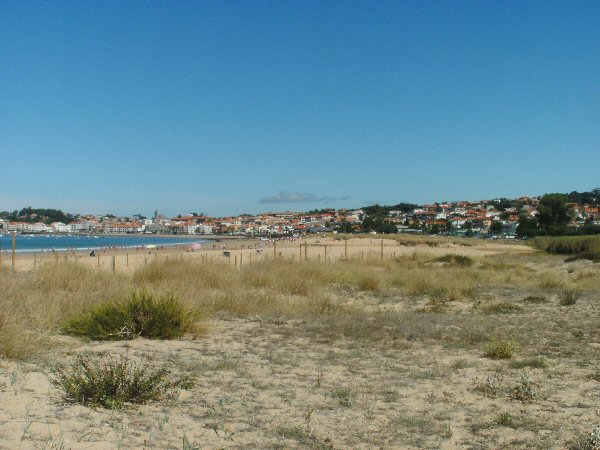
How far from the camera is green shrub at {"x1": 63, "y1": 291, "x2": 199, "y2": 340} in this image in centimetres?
882

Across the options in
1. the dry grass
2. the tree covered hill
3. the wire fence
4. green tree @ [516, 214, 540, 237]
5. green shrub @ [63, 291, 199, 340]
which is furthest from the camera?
the tree covered hill

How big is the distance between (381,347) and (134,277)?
9.36 m

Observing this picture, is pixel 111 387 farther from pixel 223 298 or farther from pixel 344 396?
pixel 223 298

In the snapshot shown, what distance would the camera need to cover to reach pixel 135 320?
910 cm

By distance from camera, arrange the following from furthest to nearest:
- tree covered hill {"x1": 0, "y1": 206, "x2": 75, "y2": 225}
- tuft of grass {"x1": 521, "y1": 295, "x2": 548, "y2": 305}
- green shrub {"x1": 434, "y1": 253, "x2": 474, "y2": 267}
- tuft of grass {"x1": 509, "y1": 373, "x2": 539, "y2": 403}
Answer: tree covered hill {"x1": 0, "y1": 206, "x2": 75, "y2": 225} → green shrub {"x1": 434, "y1": 253, "x2": 474, "y2": 267} → tuft of grass {"x1": 521, "y1": 295, "x2": 548, "y2": 305} → tuft of grass {"x1": 509, "y1": 373, "x2": 539, "y2": 403}

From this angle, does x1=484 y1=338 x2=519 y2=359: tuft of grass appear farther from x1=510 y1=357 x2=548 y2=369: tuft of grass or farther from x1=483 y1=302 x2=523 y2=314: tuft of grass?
x1=483 y1=302 x2=523 y2=314: tuft of grass

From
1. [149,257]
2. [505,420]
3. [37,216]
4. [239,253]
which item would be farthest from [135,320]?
[37,216]

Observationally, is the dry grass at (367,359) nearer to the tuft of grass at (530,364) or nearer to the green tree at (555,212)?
the tuft of grass at (530,364)

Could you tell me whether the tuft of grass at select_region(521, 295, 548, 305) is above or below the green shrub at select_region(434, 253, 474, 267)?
above

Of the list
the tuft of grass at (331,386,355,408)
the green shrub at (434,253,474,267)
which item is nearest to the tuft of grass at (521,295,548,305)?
the tuft of grass at (331,386,355,408)

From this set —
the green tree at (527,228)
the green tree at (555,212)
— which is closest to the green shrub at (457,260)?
the green tree at (555,212)

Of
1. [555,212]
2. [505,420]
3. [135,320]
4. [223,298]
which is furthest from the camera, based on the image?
[555,212]

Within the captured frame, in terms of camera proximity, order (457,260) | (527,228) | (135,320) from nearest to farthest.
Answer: (135,320)
(457,260)
(527,228)

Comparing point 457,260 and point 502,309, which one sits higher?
point 502,309
